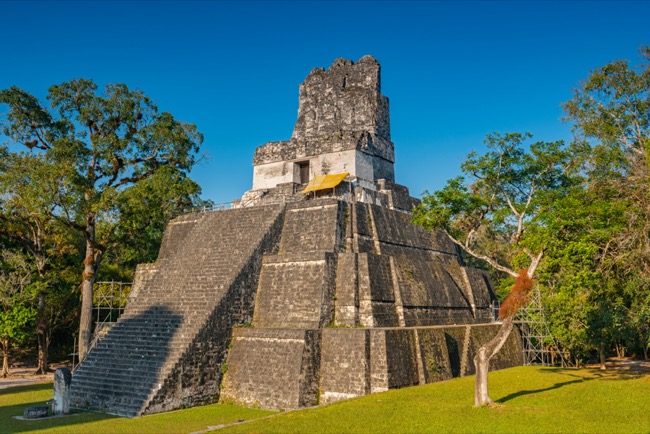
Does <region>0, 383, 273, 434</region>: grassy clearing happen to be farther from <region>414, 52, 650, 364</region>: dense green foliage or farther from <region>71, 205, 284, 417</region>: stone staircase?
<region>414, 52, 650, 364</region>: dense green foliage

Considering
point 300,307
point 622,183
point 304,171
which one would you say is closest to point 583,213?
point 622,183

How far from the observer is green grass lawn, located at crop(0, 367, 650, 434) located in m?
8.94

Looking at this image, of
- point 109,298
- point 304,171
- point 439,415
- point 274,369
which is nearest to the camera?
point 439,415

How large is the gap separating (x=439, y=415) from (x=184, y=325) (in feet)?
21.4

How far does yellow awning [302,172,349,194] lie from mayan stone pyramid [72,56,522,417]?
0.07 metres

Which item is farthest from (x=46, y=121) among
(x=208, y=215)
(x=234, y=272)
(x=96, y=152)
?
(x=234, y=272)

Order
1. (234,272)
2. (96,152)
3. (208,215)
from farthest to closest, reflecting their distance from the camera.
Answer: (96,152)
(208,215)
(234,272)

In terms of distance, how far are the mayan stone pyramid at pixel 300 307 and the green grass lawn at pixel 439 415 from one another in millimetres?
737

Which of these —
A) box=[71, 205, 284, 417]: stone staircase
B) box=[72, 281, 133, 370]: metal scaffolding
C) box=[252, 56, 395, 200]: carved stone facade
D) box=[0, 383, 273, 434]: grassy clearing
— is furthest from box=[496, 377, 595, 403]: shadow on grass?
box=[72, 281, 133, 370]: metal scaffolding

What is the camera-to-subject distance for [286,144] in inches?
819

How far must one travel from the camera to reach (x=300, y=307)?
13.9 m

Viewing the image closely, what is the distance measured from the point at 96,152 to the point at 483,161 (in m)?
13.4

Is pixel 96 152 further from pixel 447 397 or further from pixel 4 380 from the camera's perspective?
pixel 447 397

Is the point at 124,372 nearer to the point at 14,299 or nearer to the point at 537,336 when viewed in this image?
the point at 14,299
